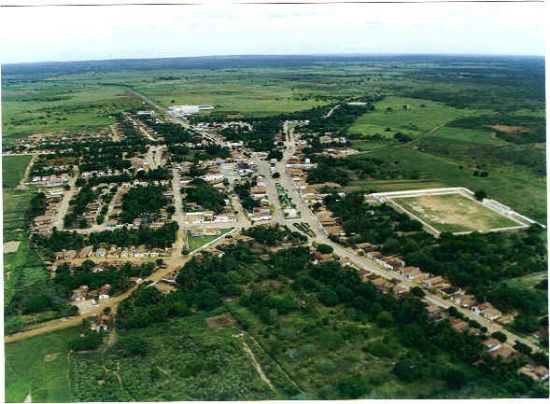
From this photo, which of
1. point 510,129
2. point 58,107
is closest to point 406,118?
point 510,129

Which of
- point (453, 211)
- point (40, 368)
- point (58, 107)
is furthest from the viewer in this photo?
point (58, 107)

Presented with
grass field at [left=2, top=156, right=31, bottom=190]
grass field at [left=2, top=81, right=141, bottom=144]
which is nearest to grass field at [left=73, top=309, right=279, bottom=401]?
grass field at [left=2, top=156, right=31, bottom=190]

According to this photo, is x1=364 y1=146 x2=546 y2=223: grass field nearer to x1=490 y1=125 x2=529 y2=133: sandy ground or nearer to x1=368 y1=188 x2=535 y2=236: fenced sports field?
x1=368 y1=188 x2=535 y2=236: fenced sports field

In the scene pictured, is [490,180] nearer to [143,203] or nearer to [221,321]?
[143,203]

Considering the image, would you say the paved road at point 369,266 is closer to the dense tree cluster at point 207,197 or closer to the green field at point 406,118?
the dense tree cluster at point 207,197

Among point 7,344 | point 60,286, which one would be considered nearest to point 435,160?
point 60,286

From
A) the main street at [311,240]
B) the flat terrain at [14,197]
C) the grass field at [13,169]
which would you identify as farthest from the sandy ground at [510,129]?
the grass field at [13,169]

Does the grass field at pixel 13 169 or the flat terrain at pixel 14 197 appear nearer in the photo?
the flat terrain at pixel 14 197
